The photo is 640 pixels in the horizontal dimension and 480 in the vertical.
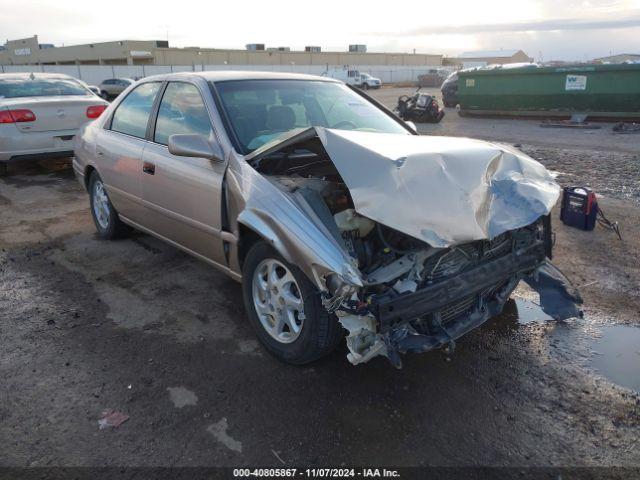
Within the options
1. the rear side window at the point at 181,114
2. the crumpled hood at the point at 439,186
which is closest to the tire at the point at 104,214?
the rear side window at the point at 181,114

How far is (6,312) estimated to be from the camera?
400 cm

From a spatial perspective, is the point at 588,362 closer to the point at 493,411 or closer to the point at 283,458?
the point at 493,411

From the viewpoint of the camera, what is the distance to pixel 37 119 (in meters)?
8.12

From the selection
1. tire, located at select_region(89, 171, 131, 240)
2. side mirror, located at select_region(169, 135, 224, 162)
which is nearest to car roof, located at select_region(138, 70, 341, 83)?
side mirror, located at select_region(169, 135, 224, 162)

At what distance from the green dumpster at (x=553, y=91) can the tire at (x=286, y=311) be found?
14.9 meters

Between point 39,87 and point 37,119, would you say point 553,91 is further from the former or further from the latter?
point 37,119

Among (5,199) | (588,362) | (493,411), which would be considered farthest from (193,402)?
(5,199)

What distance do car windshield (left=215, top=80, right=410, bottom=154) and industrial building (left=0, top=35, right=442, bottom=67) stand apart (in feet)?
181

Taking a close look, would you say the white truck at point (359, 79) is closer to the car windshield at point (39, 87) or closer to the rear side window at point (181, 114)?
the car windshield at point (39, 87)

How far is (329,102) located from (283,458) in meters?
2.91

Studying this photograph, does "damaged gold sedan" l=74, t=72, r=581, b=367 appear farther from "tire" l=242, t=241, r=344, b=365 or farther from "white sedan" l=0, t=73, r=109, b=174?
"white sedan" l=0, t=73, r=109, b=174

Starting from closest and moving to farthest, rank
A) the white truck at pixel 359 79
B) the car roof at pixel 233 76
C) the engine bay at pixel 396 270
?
the engine bay at pixel 396 270 < the car roof at pixel 233 76 < the white truck at pixel 359 79

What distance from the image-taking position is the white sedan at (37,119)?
7.98 metres

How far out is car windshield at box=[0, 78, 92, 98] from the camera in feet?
28.7
